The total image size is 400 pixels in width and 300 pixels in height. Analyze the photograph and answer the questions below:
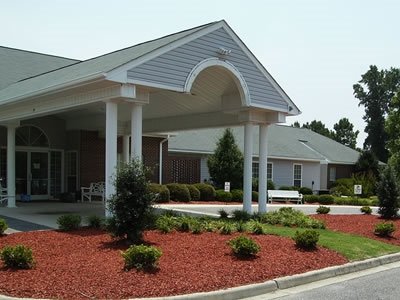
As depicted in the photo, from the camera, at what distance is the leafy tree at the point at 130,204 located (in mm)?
9766

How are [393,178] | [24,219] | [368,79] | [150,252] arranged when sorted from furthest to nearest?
[368,79] → [393,178] → [24,219] → [150,252]

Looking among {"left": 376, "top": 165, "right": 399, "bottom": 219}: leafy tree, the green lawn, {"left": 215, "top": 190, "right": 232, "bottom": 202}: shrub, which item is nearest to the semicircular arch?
the green lawn

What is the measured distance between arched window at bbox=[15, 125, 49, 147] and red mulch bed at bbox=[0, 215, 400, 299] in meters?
11.1

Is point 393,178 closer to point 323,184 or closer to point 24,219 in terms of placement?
point 24,219

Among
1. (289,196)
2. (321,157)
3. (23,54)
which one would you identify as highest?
(23,54)

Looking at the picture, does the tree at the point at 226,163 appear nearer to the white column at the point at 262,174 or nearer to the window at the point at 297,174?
the window at the point at 297,174

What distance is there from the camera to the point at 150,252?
7879 mm

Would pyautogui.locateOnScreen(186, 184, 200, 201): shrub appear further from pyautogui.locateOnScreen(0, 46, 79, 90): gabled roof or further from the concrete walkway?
pyautogui.locateOnScreen(0, 46, 79, 90): gabled roof

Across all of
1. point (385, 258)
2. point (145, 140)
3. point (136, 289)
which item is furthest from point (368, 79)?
point (136, 289)

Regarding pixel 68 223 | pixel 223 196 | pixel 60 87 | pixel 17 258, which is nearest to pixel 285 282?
pixel 17 258

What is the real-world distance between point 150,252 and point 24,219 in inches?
304

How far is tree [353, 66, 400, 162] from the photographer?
70.6 meters

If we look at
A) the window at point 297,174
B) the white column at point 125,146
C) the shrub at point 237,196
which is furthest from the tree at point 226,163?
the window at point 297,174

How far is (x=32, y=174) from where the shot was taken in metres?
21.9
